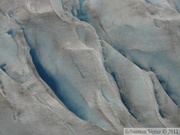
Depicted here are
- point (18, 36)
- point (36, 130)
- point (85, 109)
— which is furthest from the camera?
point (18, 36)

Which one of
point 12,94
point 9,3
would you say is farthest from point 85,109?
point 9,3

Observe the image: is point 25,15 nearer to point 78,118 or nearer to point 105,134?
point 78,118

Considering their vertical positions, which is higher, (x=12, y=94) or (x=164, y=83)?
(x=12, y=94)

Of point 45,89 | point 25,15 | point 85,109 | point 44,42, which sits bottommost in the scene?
point 85,109

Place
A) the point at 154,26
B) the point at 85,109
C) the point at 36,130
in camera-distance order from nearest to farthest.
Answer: the point at 36,130 < the point at 85,109 < the point at 154,26

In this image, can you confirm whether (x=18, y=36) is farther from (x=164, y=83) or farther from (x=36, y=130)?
(x=164, y=83)

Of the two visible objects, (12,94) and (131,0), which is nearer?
(12,94)

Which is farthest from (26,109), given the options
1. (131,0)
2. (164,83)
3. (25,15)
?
(131,0)
